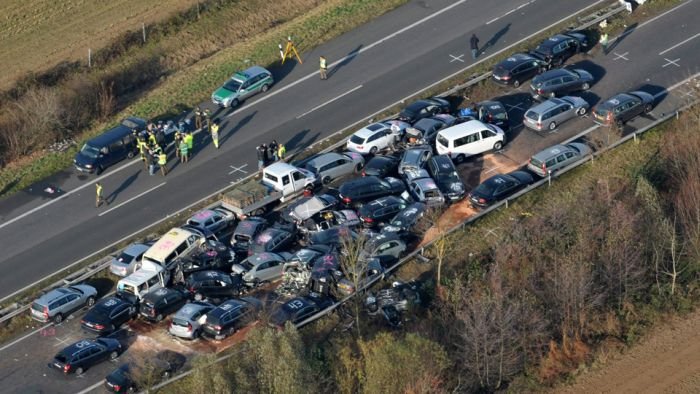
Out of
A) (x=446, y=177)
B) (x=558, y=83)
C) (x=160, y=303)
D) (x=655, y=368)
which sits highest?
(x=558, y=83)

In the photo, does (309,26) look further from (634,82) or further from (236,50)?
(634,82)

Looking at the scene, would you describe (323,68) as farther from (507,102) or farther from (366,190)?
(366,190)

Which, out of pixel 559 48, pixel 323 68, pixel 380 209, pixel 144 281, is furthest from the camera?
pixel 323 68

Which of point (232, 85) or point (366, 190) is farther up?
point (232, 85)

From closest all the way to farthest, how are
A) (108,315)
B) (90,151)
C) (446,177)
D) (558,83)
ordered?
(108,315) → (446,177) → (90,151) → (558,83)

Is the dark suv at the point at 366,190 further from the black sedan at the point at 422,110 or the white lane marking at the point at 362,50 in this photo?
the white lane marking at the point at 362,50

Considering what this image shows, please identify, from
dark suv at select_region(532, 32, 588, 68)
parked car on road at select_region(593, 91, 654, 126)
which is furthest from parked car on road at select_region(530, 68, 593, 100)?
parked car on road at select_region(593, 91, 654, 126)

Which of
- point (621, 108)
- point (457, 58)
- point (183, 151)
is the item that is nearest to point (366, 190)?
point (183, 151)

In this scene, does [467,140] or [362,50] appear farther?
[362,50]
